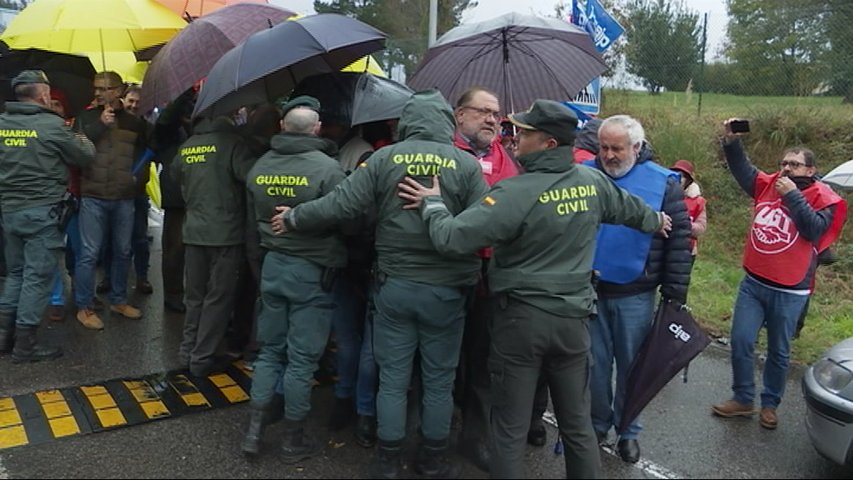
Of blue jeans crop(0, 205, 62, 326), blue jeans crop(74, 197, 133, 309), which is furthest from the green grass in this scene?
blue jeans crop(0, 205, 62, 326)

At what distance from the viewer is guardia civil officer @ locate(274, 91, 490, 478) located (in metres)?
3.24

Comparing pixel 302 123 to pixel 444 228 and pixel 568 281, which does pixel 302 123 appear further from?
pixel 568 281

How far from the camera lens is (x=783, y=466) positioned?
3.72m

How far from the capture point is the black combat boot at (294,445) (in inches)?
140

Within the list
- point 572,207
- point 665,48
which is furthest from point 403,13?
point 572,207

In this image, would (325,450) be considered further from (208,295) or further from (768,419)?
(768,419)

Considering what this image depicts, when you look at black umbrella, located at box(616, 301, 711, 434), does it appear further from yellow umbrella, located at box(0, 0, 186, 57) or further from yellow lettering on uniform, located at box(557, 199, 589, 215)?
yellow umbrella, located at box(0, 0, 186, 57)

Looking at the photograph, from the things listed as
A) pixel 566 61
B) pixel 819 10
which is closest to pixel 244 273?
pixel 566 61

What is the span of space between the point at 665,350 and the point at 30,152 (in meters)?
4.52

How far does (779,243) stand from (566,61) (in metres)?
1.91

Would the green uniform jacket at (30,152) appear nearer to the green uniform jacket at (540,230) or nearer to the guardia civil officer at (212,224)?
the guardia civil officer at (212,224)

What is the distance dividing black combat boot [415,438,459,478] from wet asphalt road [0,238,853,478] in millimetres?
144

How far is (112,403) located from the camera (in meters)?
4.21

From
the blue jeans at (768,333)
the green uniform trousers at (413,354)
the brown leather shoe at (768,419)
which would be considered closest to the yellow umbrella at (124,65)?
the green uniform trousers at (413,354)
